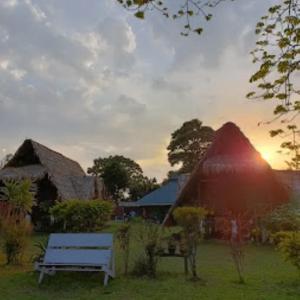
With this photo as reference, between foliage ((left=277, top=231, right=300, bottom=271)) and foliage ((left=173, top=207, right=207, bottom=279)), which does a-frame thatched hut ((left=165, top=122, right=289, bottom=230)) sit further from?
foliage ((left=277, top=231, right=300, bottom=271))

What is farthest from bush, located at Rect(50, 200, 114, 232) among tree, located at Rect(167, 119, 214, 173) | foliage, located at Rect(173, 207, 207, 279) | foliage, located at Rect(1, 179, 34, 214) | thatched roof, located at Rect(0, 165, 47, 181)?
tree, located at Rect(167, 119, 214, 173)

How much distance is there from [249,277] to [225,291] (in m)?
1.55

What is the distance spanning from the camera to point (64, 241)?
955 centimetres

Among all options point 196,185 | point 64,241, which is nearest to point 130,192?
point 196,185

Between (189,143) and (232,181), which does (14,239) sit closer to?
(232,181)

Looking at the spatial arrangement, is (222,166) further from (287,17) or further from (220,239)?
(287,17)

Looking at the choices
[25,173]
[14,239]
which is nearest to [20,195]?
[25,173]

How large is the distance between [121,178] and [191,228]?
46.5m

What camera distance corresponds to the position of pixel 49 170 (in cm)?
2478

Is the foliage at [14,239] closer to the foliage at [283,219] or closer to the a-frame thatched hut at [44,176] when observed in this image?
the foliage at [283,219]

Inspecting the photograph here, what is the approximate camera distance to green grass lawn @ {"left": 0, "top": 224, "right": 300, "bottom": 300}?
7.66 m

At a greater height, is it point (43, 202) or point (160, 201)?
point (160, 201)

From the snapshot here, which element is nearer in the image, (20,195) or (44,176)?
(20,195)

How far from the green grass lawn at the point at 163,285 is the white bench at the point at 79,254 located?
10.7 inches
